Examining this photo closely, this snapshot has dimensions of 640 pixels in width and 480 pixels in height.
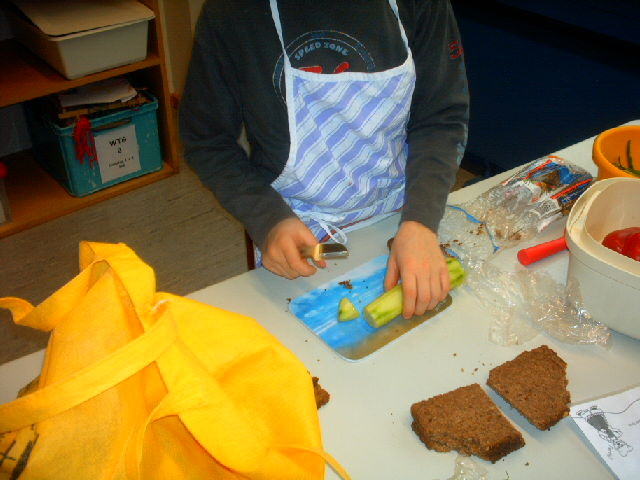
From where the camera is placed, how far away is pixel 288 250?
0.81m

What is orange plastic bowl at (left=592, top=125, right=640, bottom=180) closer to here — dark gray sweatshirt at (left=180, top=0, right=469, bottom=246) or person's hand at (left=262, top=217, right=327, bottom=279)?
dark gray sweatshirt at (left=180, top=0, right=469, bottom=246)

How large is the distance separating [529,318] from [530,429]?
0.59 ft

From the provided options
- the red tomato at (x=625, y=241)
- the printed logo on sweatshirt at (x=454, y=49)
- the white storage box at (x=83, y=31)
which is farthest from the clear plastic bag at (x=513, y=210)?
the white storage box at (x=83, y=31)

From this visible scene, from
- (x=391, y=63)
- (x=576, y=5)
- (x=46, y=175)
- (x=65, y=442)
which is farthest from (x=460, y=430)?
(x=46, y=175)

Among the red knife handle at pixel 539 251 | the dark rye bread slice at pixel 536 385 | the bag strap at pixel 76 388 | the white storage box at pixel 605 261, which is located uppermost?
the bag strap at pixel 76 388

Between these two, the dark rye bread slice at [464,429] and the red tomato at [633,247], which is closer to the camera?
the dark rye bread slice at [464,429]

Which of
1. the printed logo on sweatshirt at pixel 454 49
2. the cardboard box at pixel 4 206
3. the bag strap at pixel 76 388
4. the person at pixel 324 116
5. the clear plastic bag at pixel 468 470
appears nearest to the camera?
the bag strap at pixel 76 388

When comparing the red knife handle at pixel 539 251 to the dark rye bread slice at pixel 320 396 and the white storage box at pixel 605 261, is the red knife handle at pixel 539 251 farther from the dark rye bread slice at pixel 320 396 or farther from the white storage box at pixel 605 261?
the dark rye bread slice at pixel 320 396

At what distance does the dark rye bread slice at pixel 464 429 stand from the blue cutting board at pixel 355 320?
0.11 m

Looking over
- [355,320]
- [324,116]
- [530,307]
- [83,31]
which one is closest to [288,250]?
[355,320]

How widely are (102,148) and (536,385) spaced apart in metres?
1.78

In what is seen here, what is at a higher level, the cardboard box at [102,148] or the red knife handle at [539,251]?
the red knife handle at [539,251]

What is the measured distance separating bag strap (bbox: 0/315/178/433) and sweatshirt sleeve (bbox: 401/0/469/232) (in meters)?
0.50

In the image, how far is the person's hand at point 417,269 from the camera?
0.76m
